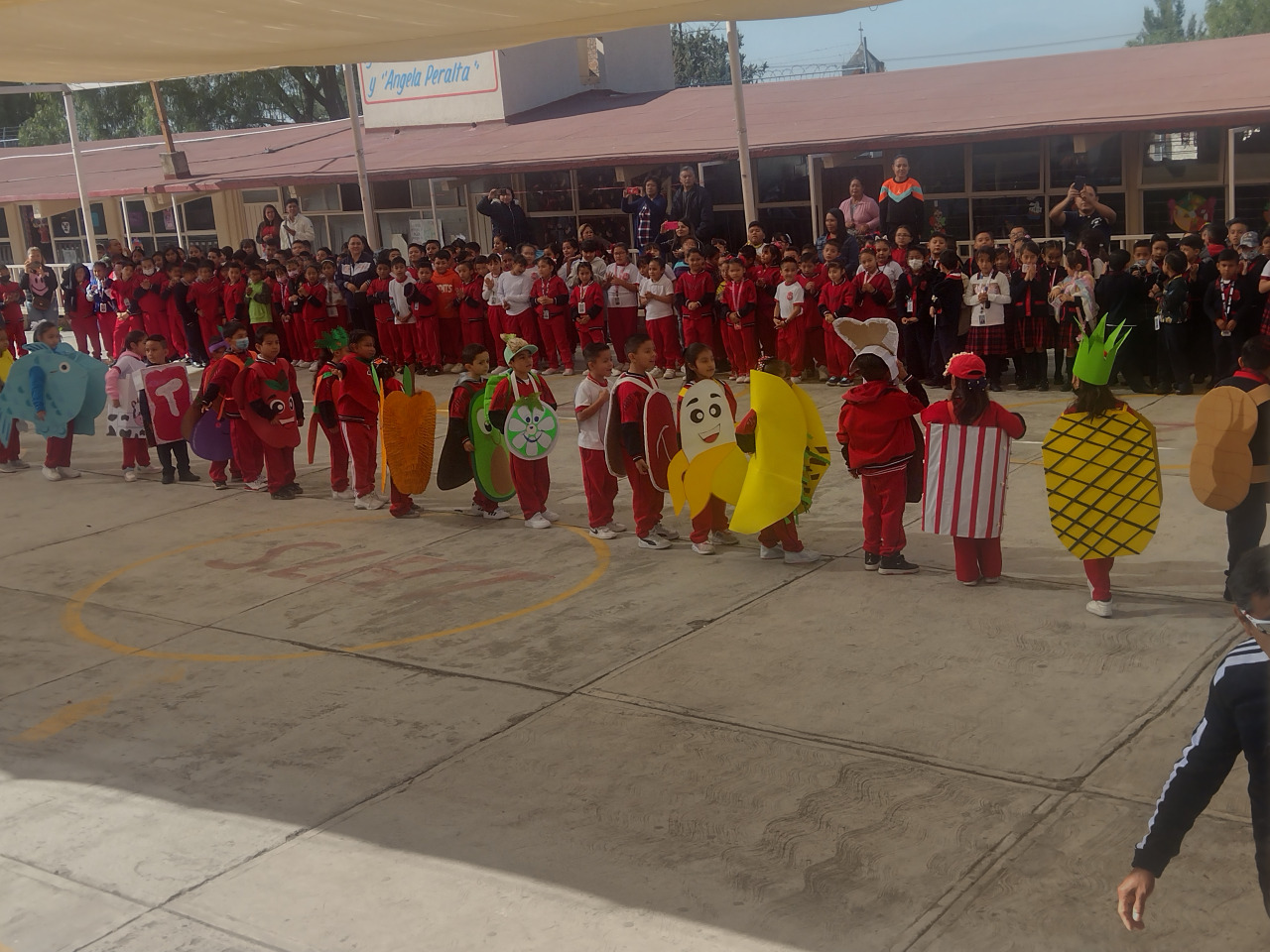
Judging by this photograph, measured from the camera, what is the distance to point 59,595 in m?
9.73

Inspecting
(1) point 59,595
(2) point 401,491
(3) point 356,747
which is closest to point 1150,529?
(3) point 356,747

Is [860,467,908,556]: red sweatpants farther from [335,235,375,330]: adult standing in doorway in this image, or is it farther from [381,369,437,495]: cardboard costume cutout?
[335,235,375,330]: adult standing in doorway

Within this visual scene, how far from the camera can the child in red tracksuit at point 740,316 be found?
1548 centimetres

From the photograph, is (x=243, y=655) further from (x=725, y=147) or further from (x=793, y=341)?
(x=725, y=147)

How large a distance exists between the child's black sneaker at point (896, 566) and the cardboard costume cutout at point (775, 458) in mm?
690

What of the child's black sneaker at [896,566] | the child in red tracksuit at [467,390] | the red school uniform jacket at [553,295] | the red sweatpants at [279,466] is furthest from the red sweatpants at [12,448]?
the child's black sneaker at [896,566]

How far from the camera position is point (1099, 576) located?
24.9 feet

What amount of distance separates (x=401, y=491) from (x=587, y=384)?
224 centimetres

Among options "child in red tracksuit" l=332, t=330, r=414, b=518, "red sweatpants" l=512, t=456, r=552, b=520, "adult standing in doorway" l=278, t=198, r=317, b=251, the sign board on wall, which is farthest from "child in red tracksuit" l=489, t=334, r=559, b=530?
the sign board on wall

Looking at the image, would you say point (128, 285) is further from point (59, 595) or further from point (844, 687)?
point (844, 687)

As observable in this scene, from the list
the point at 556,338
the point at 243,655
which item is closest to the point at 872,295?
the point at 556,338

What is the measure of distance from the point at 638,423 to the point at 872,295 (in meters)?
6.01

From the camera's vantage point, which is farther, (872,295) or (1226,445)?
(872,295)

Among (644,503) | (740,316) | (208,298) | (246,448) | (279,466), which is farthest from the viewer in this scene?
(208,298)
